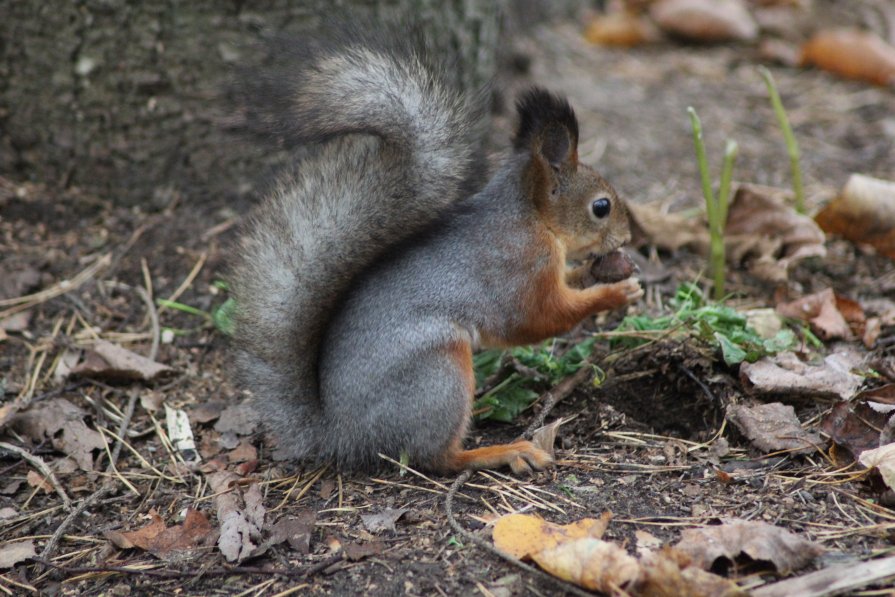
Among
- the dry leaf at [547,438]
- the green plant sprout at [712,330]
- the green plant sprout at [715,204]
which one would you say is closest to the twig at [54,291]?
the dry leaf at [547,438]

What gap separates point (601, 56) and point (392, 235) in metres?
3.62

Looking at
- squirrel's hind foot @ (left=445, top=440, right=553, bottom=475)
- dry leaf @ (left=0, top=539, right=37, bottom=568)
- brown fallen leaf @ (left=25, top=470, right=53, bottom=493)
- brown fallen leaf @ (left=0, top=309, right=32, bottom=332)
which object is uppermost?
squirrel's hind foot @ (left=445, top=440, right=553, bottom=475)

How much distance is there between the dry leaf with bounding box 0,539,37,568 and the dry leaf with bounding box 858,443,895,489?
6.85 ft

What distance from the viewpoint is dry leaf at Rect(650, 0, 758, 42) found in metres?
5.68

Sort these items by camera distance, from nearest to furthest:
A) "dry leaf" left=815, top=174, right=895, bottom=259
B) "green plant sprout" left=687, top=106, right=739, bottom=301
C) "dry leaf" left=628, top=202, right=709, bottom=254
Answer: "green plant sprout" left=687, top=106, right=739, bottom=301 → "dry leaf" left=815, top=174, right=895, bottom=259 → "dry leaf" left=628, top=202, right=709, bottom=254

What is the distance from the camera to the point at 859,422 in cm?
230

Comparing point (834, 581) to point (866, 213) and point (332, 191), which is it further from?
point (866, 213)

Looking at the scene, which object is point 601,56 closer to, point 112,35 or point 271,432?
point 112,35

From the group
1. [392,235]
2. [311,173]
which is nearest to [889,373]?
[392,235]

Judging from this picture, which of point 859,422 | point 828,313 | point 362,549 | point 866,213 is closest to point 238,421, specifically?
point 362,549

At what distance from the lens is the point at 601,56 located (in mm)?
5559

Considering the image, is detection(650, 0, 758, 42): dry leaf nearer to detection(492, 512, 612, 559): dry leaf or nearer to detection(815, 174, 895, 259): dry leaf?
detection(815, 174, 895, 259): dry leaf

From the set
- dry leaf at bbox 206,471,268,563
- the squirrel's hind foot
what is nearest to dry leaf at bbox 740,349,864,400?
the squirrel's hind foot

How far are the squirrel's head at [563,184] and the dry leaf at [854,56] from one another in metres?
3.28
